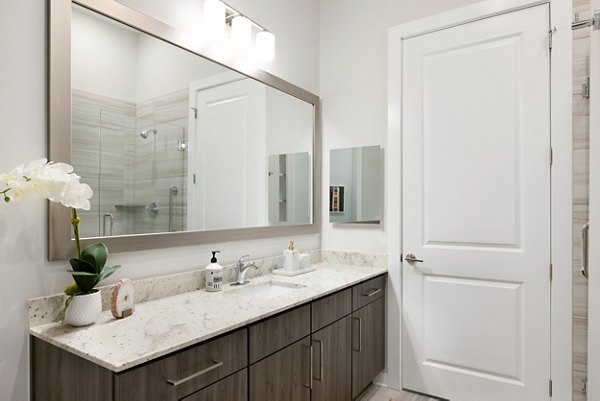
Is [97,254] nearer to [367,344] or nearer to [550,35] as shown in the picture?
[367,344]

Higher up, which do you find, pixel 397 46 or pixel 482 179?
pixel 397 46

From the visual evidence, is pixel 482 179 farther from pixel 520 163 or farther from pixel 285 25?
pixel 285 25

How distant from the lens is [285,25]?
8.24 ft


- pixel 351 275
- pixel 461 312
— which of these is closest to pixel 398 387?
pixel 461 312

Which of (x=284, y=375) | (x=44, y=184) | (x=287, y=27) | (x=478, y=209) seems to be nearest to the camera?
(x=44, y=184)

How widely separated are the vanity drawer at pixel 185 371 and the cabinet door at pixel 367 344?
3.11 feet

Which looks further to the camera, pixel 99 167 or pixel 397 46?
pixel 397 46

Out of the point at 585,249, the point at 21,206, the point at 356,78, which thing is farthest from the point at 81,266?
the point at 585,249

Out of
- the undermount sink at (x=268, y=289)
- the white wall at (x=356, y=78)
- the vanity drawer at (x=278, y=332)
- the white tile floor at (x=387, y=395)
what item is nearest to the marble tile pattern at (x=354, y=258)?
the white wall at (x=356, y=78)

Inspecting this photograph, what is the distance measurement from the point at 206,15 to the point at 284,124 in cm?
85

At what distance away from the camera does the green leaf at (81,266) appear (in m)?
1.27

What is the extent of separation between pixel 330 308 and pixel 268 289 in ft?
1.36

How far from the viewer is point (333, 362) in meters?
1.89

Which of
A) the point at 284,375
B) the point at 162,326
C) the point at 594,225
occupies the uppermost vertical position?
the point at 594,225
